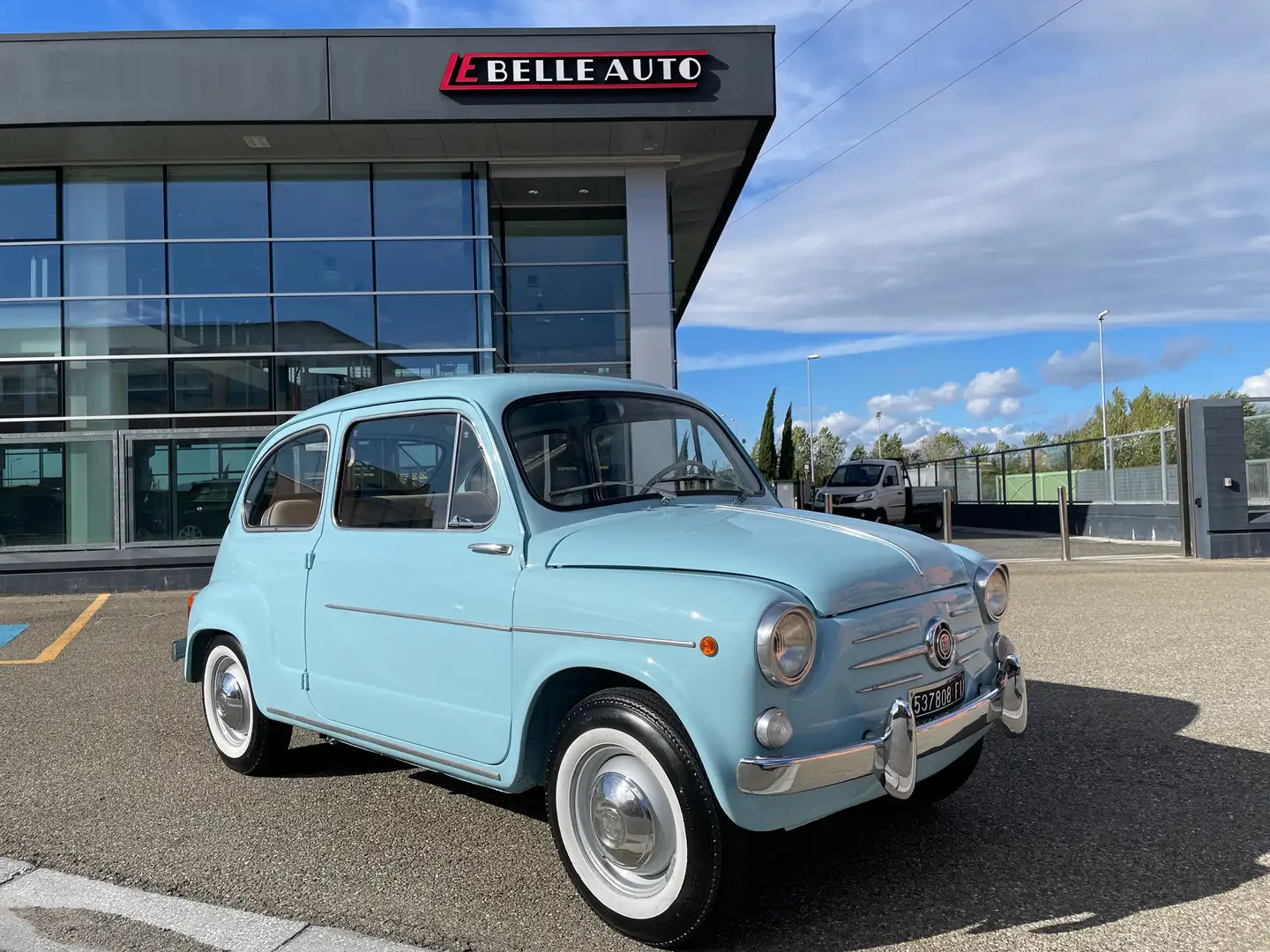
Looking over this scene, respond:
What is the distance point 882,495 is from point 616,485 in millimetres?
21186

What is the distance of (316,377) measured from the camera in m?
16.8

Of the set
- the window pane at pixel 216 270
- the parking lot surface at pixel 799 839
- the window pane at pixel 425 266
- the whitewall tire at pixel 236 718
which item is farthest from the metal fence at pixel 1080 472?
the whitewall tire at pixel 236 718

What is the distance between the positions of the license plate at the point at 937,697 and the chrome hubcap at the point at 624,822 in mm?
856

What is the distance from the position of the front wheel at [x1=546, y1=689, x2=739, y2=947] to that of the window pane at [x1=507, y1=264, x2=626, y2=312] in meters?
15.7

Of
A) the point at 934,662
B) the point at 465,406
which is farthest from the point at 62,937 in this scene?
the point at 934,662

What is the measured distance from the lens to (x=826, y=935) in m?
3.10

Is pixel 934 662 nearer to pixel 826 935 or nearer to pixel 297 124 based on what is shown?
pixel 826 935

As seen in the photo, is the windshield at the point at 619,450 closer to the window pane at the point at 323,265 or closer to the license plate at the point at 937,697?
the license plate at the point at 937,697

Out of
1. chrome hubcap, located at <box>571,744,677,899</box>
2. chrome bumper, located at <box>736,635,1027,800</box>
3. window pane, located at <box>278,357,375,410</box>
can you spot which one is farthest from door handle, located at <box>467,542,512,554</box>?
window pane, located at <box>278,357,375,410</box>

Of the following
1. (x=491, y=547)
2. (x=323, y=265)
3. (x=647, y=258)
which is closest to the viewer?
(x=491, y=547)

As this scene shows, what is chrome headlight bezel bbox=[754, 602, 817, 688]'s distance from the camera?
2.82 metres

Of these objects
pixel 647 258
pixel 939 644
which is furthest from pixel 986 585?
pixel 647 258

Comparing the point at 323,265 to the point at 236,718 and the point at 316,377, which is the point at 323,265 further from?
the point at 236,718

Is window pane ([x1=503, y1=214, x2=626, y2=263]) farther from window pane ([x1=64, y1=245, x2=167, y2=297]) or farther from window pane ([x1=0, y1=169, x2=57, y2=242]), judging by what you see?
window pane ([x1=0, y1=169, x2=57, y2=242])
